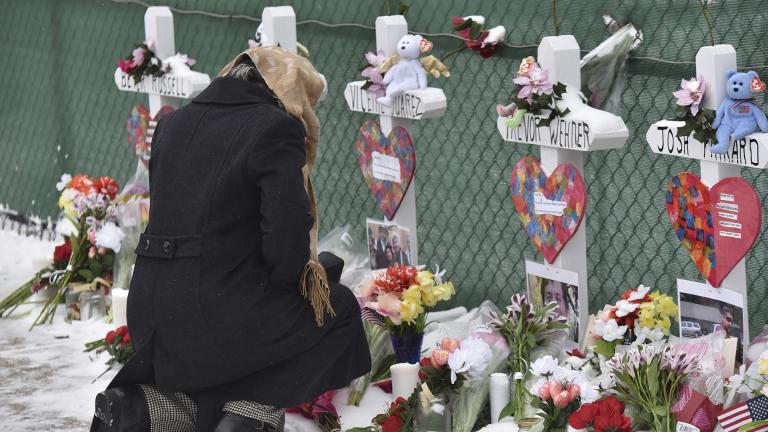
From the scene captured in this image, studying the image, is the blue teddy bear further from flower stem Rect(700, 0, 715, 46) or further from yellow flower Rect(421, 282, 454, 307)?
yellow flower Rect(421, 282, 454, 307)

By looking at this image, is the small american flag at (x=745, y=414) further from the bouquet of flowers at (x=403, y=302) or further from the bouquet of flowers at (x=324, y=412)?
the bouquet of flowers at (x=324, y=412)

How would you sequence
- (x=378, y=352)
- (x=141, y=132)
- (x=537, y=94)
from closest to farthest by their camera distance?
1. (x=537, y=94)
2. (x=378, y=352)
3. (x=141, y=132)

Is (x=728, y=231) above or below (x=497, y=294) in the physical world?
above

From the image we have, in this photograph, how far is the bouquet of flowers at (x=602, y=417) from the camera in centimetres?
366

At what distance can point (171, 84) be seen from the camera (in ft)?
19.8

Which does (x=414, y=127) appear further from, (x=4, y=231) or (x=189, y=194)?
(x=4, y=231)

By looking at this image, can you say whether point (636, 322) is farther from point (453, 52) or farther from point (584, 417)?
point (453, 52)

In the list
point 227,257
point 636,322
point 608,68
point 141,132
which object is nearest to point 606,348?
point 636,322

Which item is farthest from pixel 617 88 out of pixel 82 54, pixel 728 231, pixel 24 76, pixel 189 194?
pixel 24 76

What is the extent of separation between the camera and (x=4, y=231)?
8289 mm

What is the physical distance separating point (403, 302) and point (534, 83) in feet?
2.82

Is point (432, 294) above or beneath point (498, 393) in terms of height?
above

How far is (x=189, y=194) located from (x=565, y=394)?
125cm

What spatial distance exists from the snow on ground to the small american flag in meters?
1.33
